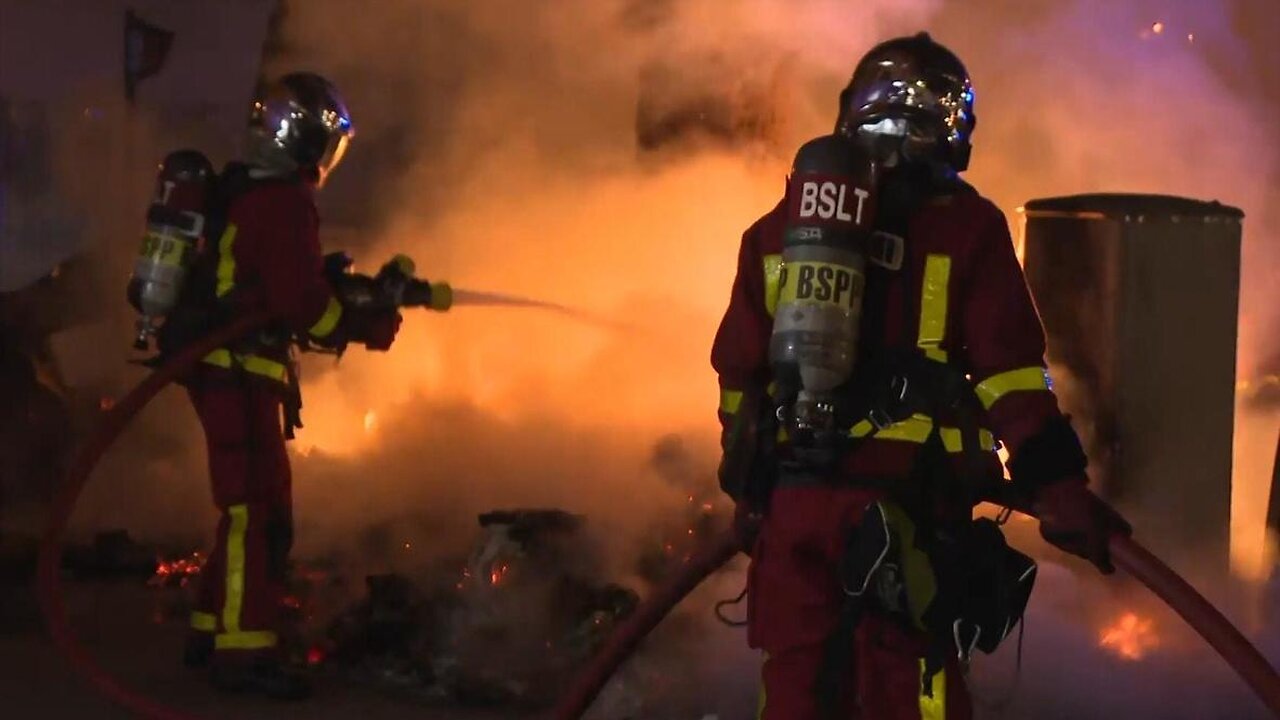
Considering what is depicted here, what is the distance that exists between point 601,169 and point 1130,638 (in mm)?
3455

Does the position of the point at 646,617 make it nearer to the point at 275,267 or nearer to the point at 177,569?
the point at 275,267

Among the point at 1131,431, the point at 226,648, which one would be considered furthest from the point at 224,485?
the point at 1131,431

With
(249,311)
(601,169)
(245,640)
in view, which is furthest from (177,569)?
(601,169)

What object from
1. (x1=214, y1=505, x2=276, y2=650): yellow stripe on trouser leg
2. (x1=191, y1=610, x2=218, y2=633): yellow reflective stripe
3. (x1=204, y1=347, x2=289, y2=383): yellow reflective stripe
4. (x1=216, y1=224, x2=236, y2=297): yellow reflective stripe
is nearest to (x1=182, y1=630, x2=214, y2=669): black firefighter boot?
(x1=191, y1=610, x2=218, y2=633): yellow reflective stripe

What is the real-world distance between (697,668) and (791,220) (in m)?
2.18

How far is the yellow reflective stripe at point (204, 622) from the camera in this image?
16.0 ft

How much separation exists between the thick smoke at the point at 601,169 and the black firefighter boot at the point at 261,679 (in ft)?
6.22

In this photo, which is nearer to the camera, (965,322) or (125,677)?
(965,322)

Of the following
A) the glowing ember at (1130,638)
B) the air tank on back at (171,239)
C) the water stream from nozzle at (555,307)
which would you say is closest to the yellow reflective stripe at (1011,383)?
the glowing ember at (1130,638)

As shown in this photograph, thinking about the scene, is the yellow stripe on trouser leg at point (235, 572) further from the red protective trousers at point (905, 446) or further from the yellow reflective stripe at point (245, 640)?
the red protective trousers at point (905, 446)

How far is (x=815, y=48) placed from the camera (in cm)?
686

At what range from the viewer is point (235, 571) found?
463 centimetres

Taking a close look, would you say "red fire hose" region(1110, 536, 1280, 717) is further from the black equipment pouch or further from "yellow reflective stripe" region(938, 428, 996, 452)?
"yellow reflective stripe" region(938, 428, 996, 452)

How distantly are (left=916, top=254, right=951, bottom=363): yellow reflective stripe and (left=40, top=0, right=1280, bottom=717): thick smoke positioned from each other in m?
3.80
